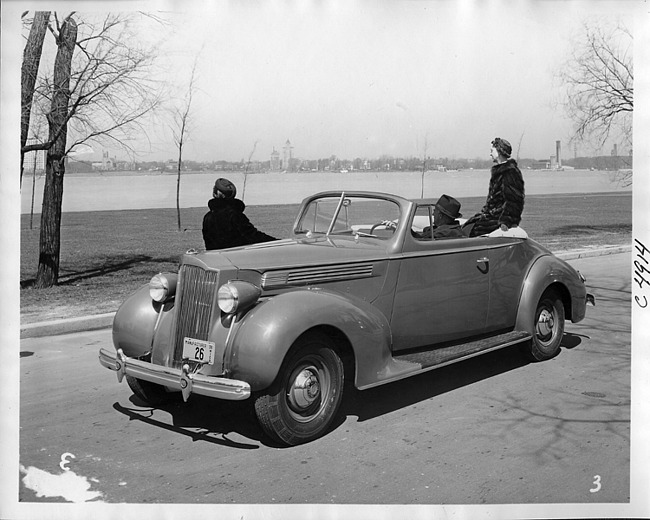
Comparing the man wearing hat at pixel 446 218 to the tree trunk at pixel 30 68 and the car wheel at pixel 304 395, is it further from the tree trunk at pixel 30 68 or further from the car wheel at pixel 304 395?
the tree trunk at pixel 30 68

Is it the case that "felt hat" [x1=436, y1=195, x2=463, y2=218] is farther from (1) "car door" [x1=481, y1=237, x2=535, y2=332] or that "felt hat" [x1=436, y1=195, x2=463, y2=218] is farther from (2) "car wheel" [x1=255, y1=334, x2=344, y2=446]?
(2) "car wheel" [x1=255, y1=334, x2=344, y2=446]

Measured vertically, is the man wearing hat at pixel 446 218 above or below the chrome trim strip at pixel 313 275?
above

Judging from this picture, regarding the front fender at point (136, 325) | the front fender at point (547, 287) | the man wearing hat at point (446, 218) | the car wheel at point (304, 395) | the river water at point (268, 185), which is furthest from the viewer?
the river water at point (268, 185)

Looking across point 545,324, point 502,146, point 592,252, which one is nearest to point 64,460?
point 545,324

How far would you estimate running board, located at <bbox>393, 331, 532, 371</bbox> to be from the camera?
4.95 metres

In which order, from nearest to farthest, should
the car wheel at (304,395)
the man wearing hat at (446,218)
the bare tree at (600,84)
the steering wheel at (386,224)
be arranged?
the car wheel at (304,395), the bare tree at (600,84), the steering wheel at (386,224), the man wearing hat at (446,218)

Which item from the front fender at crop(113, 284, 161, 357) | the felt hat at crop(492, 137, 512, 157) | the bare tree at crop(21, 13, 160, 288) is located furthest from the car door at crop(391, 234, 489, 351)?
the bare tree at crop(21, 13, 160, 288)

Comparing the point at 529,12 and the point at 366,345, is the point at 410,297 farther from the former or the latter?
the point at 529,12

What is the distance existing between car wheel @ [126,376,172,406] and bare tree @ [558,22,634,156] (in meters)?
3.57

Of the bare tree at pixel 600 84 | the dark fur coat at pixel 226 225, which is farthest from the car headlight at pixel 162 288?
the bare tree at pixel 600 84

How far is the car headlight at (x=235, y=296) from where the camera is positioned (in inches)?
164

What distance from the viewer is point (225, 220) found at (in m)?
6.47

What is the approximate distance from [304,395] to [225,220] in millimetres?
2557

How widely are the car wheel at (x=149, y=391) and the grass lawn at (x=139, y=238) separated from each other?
1.51 metres
